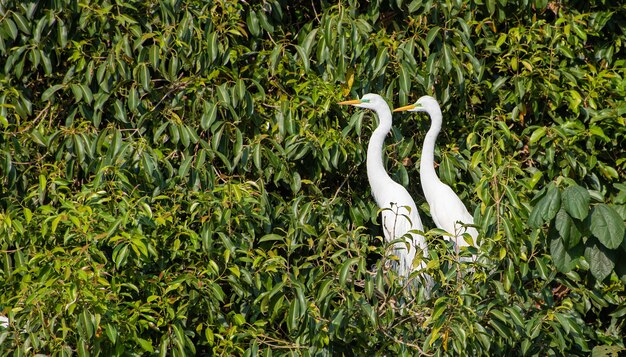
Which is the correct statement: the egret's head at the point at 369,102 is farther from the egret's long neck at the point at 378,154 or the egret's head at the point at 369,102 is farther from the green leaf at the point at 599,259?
the green leaf at the point at 599,259

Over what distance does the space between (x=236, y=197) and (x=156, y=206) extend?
0.95 feet

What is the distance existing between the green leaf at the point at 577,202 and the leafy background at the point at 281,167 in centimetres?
74

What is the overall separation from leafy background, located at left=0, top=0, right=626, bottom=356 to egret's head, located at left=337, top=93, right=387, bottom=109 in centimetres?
9

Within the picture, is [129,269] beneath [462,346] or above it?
beneath

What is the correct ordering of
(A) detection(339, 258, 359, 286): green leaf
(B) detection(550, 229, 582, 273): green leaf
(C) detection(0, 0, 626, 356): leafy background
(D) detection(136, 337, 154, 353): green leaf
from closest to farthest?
1. (B) detection(550, 229, 582, 273): green leaf
2. (A) detection(339, 258, 359, 286): green leaf
3. (C) detection(0, 0, 626, 356): leafy background
4. (D) detection(136, 337, 154, 353): green leaf

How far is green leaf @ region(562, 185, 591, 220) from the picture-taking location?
1.79 metres

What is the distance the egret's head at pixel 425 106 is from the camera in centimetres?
361

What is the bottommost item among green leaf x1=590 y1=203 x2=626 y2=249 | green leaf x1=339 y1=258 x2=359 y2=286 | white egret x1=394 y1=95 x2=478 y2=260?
white egret x1=394 y1=95 x2=478 y2=260

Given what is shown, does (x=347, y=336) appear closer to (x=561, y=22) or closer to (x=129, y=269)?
(x=129, y=269)

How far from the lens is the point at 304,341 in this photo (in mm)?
2688

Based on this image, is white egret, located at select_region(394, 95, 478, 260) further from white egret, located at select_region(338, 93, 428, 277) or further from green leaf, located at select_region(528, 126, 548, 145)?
green leaf, located at select_region(528, 126, 548, 145)

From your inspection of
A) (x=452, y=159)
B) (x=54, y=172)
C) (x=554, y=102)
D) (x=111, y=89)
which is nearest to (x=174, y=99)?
(x=111, y=89)

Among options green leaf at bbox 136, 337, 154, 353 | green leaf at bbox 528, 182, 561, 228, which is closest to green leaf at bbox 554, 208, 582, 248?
green leaf at bbox 528, 182, 561, 228

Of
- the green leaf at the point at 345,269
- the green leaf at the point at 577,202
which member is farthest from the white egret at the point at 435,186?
Answer: the green leaf at the point at 577,202
